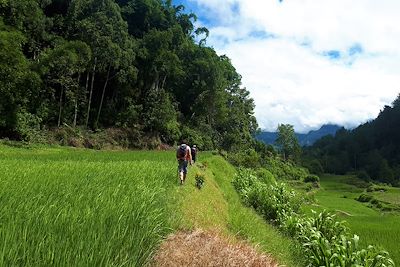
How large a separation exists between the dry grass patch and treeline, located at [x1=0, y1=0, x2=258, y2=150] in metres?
24.8

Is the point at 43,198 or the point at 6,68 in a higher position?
the point at 6,68

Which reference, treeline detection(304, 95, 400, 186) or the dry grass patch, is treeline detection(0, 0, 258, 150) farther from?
treeline detection(304, 95, 400, 186)

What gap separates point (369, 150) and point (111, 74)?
80.7 meters

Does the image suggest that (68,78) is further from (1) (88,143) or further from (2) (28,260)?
(2) (28,260)

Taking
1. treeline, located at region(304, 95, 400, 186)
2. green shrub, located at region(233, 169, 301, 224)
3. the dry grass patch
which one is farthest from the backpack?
treeline, located at region(304, 95, 400, 186)

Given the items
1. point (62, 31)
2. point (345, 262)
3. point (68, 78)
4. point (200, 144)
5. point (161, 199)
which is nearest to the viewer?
point (161, 199)

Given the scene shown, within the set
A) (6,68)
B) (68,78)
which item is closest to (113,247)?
(6,68)

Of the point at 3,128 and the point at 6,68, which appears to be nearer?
the point at 6,68

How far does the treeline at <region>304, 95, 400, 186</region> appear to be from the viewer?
93.9 meters

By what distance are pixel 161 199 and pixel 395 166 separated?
9482 cm

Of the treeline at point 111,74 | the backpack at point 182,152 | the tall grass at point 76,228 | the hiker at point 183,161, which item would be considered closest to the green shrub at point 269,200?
the hiker at point 183,161

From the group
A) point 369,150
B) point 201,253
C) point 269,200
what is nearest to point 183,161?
point 269,200

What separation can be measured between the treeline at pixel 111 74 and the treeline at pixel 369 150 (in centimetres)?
3936

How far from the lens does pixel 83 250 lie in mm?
4020
